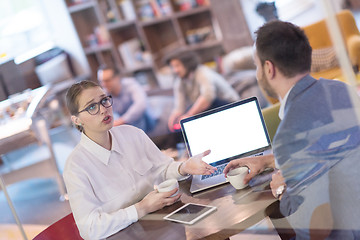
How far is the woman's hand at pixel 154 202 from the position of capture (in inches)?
56.7

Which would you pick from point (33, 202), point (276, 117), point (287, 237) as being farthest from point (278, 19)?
point (33, 202)

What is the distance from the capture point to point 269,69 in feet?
4.13

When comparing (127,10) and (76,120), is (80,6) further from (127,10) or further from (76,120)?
(76,120)

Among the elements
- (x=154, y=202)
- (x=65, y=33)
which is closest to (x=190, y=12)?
(x=65, y=33)

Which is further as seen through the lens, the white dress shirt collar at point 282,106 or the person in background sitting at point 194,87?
the person in background sitting at point 194,87

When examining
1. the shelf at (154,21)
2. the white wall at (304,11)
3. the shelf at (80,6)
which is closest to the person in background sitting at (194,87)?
the shelf at (154,21)

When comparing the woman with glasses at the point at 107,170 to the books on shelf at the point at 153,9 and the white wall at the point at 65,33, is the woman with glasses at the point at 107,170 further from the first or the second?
the books on shelf at the point at 153,9

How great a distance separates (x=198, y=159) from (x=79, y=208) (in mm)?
439

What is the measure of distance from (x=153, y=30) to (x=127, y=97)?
0.82 meters

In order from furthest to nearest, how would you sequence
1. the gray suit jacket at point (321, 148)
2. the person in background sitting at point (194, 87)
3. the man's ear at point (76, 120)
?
the person in background sitting at point (194, 87) → the man's ear at point (76, 120) → the gray suit jacket at point (321, 148)

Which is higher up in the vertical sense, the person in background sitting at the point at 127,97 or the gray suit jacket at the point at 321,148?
the person in background sitting at the point at 127,97

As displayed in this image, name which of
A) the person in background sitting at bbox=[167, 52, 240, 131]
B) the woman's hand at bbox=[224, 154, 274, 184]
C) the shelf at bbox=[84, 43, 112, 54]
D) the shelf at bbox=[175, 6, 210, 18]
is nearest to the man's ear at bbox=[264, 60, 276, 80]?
the woman's hand at bbox=[224, 154, 274, 184]

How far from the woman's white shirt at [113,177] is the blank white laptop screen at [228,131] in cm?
14

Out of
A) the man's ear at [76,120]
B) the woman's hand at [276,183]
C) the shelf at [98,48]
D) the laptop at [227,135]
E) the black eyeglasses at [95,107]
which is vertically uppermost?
the shelf at [98,48]
